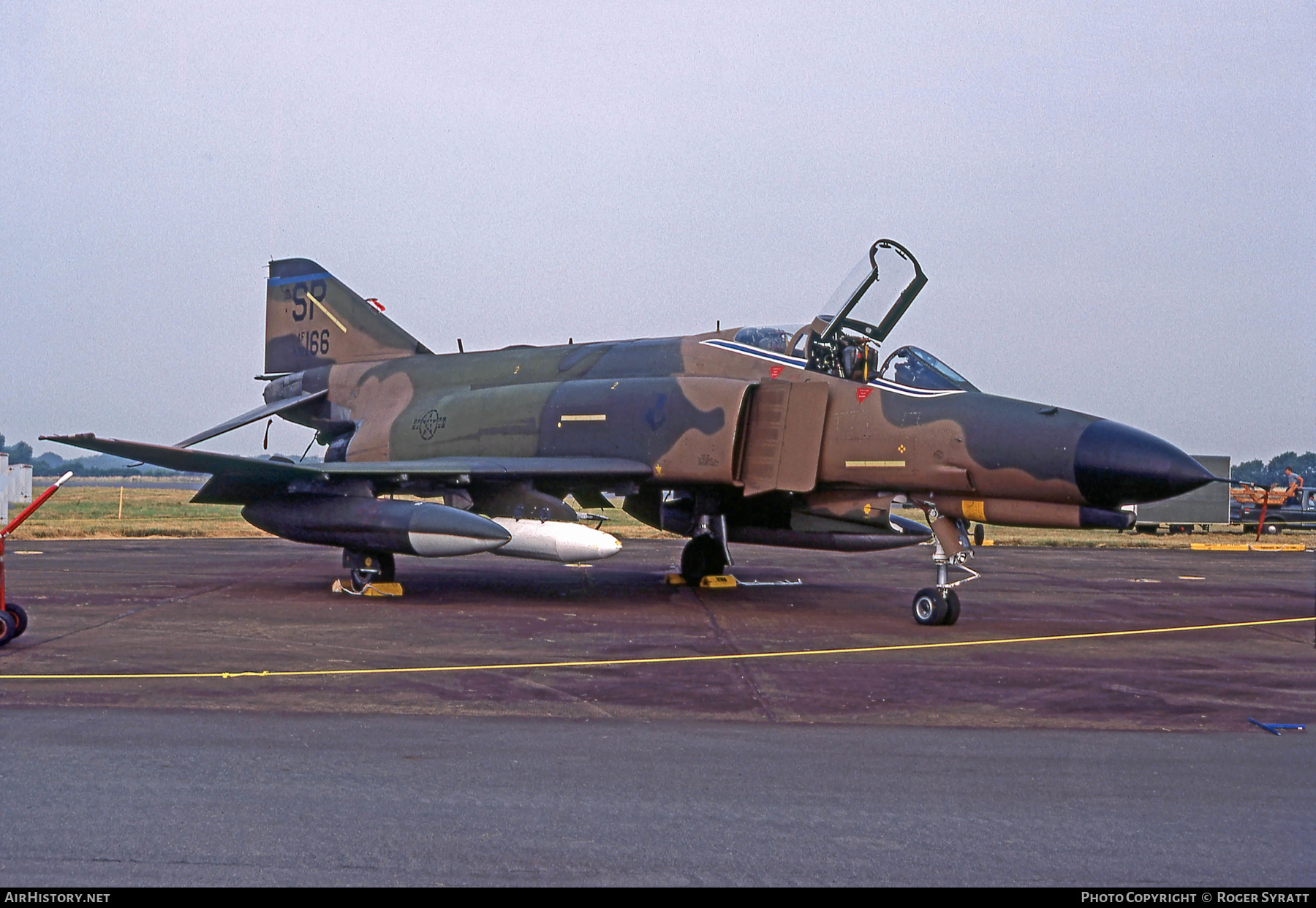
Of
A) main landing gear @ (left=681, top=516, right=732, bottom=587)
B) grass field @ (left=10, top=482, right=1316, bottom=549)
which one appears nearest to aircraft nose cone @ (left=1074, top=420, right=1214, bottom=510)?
main landing gear @ (left=681, top=516, right=732, bottom=587)

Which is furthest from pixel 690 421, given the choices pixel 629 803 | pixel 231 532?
pixel 231 532

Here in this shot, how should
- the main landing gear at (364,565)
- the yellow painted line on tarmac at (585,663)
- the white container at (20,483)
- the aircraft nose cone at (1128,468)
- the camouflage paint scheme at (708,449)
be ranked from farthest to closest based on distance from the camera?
the main landing gear at (364,565)
the white container at (20,483)
the camouflage paint scheme at (708,449)
the aircraft nose cone at (1128,468)
the yellow painted line on tarmac at (585,663)

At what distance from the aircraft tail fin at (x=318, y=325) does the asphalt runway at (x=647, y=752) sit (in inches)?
266

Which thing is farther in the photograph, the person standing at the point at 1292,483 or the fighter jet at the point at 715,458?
the person standing at the point at 1292,483

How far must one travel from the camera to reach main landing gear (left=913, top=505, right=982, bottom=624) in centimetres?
993

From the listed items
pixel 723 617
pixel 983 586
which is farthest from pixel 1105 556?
pixel 723 617

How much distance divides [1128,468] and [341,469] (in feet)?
26.9

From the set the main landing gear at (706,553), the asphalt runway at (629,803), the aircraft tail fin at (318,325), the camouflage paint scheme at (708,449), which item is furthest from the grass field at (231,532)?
the asphalt runway at (629,803)

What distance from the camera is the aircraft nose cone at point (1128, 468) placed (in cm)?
909

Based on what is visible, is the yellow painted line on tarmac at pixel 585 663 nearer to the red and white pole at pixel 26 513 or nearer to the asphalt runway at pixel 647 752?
the asphalt runway at pixel 647 752

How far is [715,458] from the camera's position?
458 inches

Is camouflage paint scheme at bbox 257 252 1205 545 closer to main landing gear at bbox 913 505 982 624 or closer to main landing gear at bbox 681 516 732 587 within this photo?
main landing gear at bbox 913 505 982 624

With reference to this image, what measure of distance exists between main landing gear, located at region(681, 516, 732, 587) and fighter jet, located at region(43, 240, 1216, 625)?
3 centimetres

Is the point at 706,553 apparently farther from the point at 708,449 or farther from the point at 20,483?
the point at 20,483
